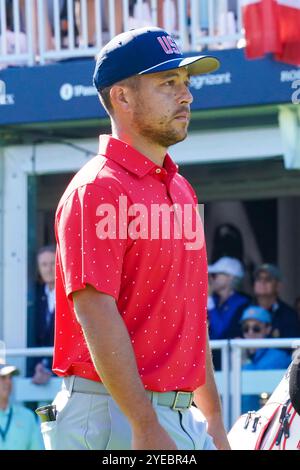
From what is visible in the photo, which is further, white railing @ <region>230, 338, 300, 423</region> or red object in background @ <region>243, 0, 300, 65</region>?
red object in background @ <region>243, 0, 300, 65</region>

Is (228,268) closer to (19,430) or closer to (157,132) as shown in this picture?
(19,430)

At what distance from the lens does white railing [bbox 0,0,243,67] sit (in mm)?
10039

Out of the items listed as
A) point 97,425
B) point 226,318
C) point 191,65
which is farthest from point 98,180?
point 226,318

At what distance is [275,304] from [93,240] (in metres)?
6.36

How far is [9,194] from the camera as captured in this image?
10.8m

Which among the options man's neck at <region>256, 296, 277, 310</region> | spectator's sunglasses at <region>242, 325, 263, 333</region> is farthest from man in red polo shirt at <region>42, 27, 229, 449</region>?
man's neck at <region>256, 296, 277, 310</region>

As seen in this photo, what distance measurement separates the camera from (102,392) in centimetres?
382

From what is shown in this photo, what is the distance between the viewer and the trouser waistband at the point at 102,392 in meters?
3.82

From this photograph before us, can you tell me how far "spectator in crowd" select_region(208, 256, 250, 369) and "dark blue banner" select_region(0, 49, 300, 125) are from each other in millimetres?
1346

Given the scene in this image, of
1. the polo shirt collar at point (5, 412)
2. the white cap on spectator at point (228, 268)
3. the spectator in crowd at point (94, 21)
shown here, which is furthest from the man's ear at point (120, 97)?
the spectator in crowd at point (94, 21)

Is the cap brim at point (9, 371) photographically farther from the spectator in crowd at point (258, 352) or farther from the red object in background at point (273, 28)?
the red object in background at point (273, 28)

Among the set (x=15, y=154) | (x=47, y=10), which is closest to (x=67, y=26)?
(x=47, y=10)

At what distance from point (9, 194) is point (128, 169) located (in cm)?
695

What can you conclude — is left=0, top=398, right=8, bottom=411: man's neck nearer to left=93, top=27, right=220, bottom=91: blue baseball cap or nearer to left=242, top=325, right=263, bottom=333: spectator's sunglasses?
left=242, top=325, right=263, bottom=333: spectator's sunglasses
